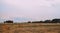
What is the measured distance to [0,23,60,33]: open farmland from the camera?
5.48m

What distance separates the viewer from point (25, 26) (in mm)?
5492

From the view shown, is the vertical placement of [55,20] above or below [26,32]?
above

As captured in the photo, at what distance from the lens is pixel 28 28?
554 centimetres

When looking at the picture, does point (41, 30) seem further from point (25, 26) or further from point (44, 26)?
point (25, 26)

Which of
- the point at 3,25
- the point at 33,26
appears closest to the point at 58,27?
the point at 33,26

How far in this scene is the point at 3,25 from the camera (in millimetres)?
5516

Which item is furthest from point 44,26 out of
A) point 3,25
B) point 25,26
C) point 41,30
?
point 3,25

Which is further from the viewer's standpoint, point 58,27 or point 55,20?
point 55,20

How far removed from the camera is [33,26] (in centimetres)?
554

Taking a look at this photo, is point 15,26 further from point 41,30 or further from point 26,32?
A: point 41,30

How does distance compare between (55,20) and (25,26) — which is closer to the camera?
(25,26)

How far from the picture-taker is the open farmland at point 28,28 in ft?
18.0

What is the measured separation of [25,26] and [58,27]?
112cm

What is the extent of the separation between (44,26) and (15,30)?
3.29ft
